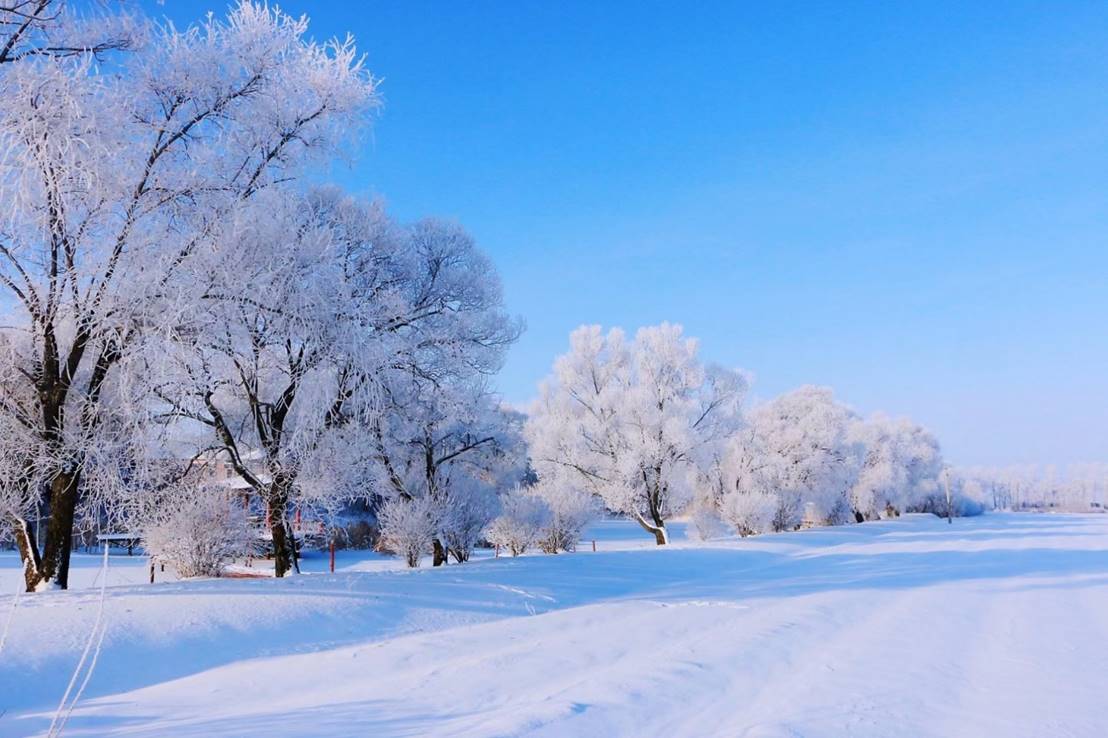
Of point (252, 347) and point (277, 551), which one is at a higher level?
point (252, 347)

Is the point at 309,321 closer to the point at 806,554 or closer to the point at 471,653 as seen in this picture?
the point at 471,653

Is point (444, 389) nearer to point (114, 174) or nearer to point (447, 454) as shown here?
point (447, 454)

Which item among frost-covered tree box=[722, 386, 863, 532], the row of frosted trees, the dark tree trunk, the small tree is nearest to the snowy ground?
the dark tree trunk

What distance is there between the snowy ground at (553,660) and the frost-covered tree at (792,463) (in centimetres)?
2312

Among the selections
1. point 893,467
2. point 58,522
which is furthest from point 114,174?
point 893,467

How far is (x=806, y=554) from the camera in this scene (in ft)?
80.9

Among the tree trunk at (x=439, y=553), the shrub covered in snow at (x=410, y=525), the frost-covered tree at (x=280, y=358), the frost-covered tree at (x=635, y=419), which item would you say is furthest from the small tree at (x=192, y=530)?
the frost-covered tree at (x=635, y=419)

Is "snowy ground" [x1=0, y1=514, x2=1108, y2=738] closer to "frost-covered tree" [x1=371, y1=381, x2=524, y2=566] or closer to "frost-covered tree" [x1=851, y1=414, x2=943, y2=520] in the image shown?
"frost-covered tree" [x1=371, y1=381, x2=524, y2=566]

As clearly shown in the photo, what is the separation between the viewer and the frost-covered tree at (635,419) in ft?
107

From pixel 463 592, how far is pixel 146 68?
9.21 meters

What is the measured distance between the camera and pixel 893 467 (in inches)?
2559

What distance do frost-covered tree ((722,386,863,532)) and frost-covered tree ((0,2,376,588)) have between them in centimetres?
2843

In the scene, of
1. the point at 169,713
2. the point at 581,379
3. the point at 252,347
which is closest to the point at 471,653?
the point at 169,713

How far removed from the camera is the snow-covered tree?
2317 centimetres
